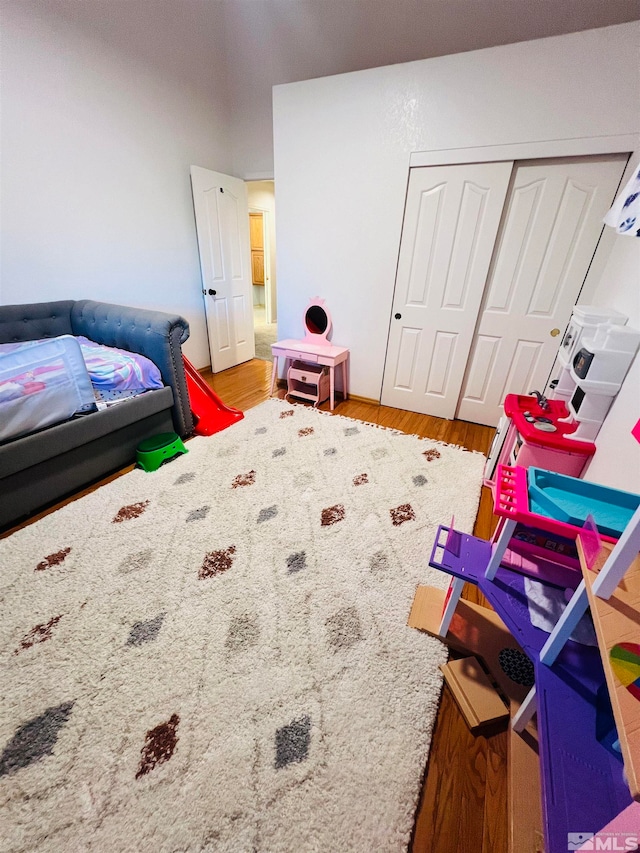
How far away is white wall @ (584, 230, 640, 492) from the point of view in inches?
52.8

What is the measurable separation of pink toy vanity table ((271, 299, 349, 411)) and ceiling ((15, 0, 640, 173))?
6.96 feet

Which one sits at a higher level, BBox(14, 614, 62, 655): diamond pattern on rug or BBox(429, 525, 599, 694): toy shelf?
BBox(429, 525, 599, 694): toy shelf

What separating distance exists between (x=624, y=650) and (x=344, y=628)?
0.95 meters

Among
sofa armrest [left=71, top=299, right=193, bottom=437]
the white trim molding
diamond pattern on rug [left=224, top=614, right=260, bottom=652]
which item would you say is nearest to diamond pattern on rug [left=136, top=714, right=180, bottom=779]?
diamond pattern on rug [left=224, top=614, right=260, bottom=652]

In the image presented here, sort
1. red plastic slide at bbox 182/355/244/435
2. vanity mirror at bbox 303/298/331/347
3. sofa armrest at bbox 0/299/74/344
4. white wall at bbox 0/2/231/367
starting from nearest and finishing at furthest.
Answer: white wall at bbox 0/2/231/367 < sofa armrest at bbox 0/299/74/344 < red plastic slide at bbox 182/355/244/435 < vanity mirror at bbox 303/298/331/347

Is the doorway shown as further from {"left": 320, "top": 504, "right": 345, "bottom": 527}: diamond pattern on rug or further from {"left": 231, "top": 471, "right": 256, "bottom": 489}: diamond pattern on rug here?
{"left": 320, "top": 504, "right": 345, "bottom": 527}: diamond pattern on rug

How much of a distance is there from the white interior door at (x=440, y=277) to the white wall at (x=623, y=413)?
85cm

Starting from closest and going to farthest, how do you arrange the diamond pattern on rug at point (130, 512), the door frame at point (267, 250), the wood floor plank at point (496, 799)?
the wood floor plank at point (496, 799)
the diamond pattern on rug at point (130, 512)
the door frame at point (267, 250)

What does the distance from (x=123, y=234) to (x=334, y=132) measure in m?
2.02

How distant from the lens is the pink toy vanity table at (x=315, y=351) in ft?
10.2

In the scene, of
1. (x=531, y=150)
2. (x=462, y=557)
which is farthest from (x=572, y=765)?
(x=531, y=150)

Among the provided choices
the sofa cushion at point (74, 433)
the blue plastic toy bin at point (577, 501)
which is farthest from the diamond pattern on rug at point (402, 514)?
the sofa cushion at point (74, 433)

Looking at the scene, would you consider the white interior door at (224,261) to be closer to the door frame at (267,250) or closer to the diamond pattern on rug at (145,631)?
the door frame at (267,250)

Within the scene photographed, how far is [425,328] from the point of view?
2.92m
